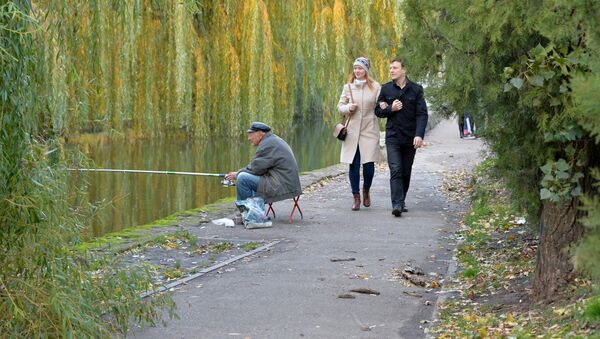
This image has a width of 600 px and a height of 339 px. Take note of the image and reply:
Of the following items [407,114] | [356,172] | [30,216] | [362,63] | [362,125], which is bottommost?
[356,172]

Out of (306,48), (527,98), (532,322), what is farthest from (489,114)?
(306,48)

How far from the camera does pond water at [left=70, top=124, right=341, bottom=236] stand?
57.3 ft

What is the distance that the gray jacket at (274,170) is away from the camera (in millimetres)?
12531

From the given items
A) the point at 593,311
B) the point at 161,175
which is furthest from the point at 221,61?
the point at 161,175

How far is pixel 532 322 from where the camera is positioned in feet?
23.3

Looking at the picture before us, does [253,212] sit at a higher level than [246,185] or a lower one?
lower

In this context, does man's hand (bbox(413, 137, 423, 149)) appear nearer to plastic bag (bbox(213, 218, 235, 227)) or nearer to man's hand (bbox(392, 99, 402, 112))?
man's hand (bbox(392, 99, 402, 112))

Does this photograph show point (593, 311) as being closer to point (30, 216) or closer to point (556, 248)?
point (556, 248)

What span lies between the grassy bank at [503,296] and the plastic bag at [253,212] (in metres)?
2.25

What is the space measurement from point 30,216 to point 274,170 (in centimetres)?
675

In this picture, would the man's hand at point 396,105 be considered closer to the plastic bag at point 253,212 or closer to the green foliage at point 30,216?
the plastic bag at point 253,212

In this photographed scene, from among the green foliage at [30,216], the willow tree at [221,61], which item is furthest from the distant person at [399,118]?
the green foliage at [30,216]

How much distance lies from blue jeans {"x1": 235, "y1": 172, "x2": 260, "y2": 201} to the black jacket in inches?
72.4

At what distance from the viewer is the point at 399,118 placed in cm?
1314
